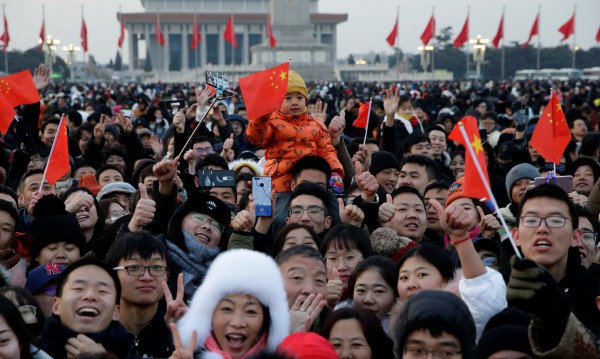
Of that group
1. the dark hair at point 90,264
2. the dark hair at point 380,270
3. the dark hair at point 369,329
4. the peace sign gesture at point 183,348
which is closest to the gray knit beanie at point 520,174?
the dark hair at point 380,270

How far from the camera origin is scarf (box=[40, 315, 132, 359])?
398cm

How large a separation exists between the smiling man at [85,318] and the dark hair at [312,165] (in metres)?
2.54

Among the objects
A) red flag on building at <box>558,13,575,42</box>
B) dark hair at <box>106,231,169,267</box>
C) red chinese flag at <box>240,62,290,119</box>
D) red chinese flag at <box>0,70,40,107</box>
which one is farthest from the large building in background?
dark hair at <box>106,231,169,267</box>

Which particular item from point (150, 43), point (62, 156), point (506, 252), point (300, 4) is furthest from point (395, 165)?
point (150, 43)

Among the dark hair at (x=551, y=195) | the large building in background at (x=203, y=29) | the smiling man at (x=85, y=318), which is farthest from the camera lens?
the large building in background at (x=203, y=29)

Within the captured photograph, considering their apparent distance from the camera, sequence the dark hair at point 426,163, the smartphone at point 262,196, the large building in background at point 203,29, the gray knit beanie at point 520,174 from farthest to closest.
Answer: the large building in background at point 203,29, the dark hair at point 426,163, the gray knit beanie at point 520,174, the smartphone at point 262,196

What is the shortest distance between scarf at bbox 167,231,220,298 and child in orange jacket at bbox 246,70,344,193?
1.59 m

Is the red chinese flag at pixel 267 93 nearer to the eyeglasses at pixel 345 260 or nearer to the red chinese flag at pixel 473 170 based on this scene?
the eyeglasses at pixel 345 260

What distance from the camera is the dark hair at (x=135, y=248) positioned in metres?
4.64

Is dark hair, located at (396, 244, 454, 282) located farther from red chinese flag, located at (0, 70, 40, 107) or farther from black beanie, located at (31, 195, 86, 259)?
red chinese flag, located at (0, 70, 40, 107)

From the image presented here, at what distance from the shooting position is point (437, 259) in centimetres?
446

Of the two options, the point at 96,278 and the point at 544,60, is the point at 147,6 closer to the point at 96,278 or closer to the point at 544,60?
the point at 544,60

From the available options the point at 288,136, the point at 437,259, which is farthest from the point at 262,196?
the point at 437,259

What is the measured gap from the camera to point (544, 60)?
256ft
